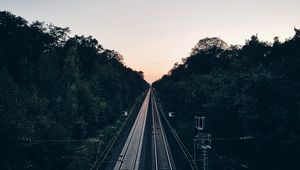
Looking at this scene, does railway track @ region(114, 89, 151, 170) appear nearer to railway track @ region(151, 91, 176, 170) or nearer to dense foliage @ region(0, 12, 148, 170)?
railway track @ region(151, 91, 176, 170)

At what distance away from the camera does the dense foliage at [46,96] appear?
121 feet

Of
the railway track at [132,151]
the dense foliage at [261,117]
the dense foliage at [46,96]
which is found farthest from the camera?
the railway track at [132,151]

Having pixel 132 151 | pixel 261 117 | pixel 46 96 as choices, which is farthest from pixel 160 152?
pixel 46 96

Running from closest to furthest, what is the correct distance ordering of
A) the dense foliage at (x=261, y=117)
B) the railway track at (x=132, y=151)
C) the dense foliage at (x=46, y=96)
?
the dense foliage at (x=261, y=117)
the dense foliage at (x=46, y=96)
the railway track at (x=132, y=151)

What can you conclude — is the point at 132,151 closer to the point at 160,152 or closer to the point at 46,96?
the point at 160,152

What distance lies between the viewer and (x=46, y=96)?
67562 millimetres

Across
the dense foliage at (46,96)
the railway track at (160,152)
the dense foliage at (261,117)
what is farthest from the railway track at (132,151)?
the dense foliage at (261,117)

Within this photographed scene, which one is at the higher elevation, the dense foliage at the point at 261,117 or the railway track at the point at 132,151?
the dense foliage at the point at 261,117

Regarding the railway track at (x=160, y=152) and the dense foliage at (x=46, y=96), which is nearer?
the dense foliage at (x=46, y=96)

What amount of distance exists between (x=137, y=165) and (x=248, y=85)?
55.2ft

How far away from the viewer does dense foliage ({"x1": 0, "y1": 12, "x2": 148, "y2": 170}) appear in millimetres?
36969

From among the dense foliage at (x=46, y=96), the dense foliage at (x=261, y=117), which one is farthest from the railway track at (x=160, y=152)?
A: the dense foliage at (x=46, y=96)

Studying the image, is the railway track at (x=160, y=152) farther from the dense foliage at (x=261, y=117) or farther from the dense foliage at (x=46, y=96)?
the dense foliage at (x=46, y=96)

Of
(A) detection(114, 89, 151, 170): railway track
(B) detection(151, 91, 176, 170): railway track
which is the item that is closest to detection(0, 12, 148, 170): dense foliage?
(A) detection(114, 89, 151, 170): railway track
